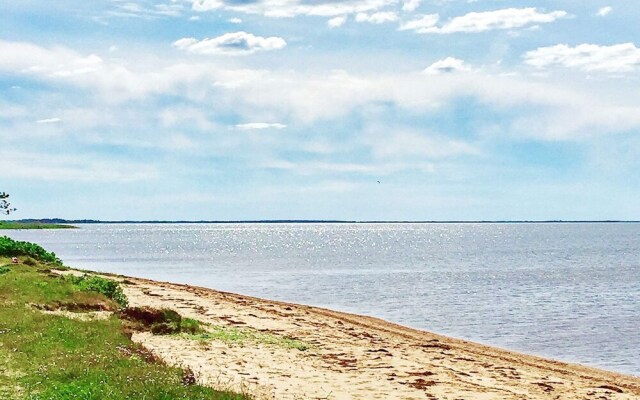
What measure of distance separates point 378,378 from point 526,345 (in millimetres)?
16217

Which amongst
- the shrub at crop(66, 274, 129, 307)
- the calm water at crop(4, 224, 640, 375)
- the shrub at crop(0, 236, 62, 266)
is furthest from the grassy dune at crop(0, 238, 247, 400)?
the calm water at crop(4, 224, 640, 375)

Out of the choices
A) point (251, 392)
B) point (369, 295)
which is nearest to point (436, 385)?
point (251, 392)

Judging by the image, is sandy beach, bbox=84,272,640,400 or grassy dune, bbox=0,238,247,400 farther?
sandy beach, bbox=84,272,640,400

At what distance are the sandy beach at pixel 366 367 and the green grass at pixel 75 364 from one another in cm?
136

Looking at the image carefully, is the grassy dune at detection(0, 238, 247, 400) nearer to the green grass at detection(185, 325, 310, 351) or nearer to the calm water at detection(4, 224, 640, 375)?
the green grass at detection(185, 325, 310, 351)

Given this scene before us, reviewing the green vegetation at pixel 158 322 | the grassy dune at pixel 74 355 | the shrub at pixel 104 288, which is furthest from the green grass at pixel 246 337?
the shrub at pixel 104 288

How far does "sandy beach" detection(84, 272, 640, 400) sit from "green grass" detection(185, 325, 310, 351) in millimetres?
284

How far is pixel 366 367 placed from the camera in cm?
2005

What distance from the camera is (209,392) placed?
1364 cm

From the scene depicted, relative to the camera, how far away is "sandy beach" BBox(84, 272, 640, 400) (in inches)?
666

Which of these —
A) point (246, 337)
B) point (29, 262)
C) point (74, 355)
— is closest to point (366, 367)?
point (246, 337)

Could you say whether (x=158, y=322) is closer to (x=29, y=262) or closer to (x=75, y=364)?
(x=75, y=364)

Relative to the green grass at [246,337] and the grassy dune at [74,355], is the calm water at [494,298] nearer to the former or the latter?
the green grass at [246,337]

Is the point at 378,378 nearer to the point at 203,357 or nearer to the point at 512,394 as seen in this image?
the point at 512,394
